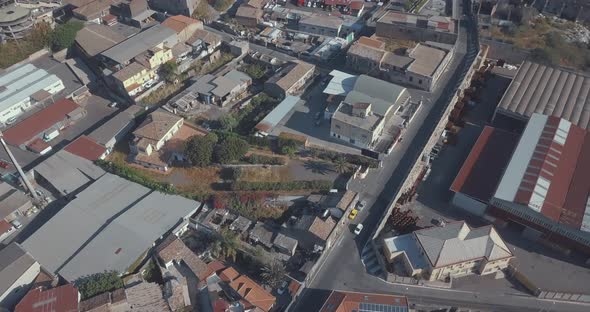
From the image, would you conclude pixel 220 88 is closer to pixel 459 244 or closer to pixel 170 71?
pixel 170 71

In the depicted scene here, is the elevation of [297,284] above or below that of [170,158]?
below

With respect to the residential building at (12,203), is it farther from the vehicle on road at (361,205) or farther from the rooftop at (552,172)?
the rooftop at (552,172)

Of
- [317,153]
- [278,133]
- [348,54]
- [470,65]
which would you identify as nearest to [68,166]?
[278,133]

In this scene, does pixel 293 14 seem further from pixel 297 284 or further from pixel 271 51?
pixel 297 284

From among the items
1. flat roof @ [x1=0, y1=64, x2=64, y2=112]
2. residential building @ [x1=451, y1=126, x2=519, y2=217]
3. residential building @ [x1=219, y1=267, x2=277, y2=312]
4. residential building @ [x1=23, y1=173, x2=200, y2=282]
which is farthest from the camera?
flat roof @ [x1=0, y1=64, x2=64, y2=112]

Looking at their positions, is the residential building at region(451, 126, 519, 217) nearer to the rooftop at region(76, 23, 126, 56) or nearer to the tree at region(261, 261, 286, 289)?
the tree at region(261, 261, 286, 289)

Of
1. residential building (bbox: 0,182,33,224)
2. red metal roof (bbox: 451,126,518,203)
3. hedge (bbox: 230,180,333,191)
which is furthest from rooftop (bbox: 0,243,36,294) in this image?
red metal roof (bbox: 451,126,518,203)

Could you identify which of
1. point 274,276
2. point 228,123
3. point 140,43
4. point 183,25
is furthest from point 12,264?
point 183,25

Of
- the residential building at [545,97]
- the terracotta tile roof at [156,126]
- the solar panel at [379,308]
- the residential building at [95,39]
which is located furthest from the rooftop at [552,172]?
the residential building at [95,39]
